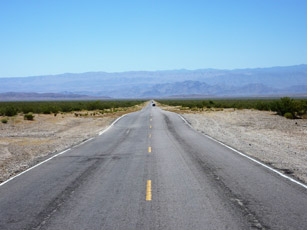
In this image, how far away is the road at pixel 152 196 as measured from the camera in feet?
20.8

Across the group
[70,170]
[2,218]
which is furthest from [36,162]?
[2,218]

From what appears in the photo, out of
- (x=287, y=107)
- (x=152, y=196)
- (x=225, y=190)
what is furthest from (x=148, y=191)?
(x=287, y=107)

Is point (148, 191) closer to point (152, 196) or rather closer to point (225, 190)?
point (152, 196)

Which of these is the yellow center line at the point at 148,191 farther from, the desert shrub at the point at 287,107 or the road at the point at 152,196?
the desert shrub at the point at 287,107

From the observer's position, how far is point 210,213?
6.76 meters

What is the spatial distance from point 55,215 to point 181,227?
2.54 metres

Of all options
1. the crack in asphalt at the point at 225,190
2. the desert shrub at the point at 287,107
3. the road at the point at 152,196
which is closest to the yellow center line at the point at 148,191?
the road at the point at 152,196

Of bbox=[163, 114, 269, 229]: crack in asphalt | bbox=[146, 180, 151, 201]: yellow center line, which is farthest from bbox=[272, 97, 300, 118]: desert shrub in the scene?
bbox=[146, 180, 151, 201]: yellow center line

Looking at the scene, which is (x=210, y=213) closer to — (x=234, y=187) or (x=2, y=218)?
(x=234, y=187)

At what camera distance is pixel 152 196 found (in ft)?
26.1

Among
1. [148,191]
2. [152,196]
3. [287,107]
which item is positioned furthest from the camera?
[287,107]

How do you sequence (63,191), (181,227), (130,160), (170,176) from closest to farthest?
(181,227) < (63,191) < (170,176) < (130,160)

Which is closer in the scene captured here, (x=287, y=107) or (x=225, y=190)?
(x=225, y=190)

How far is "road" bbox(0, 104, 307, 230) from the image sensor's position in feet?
20.8
